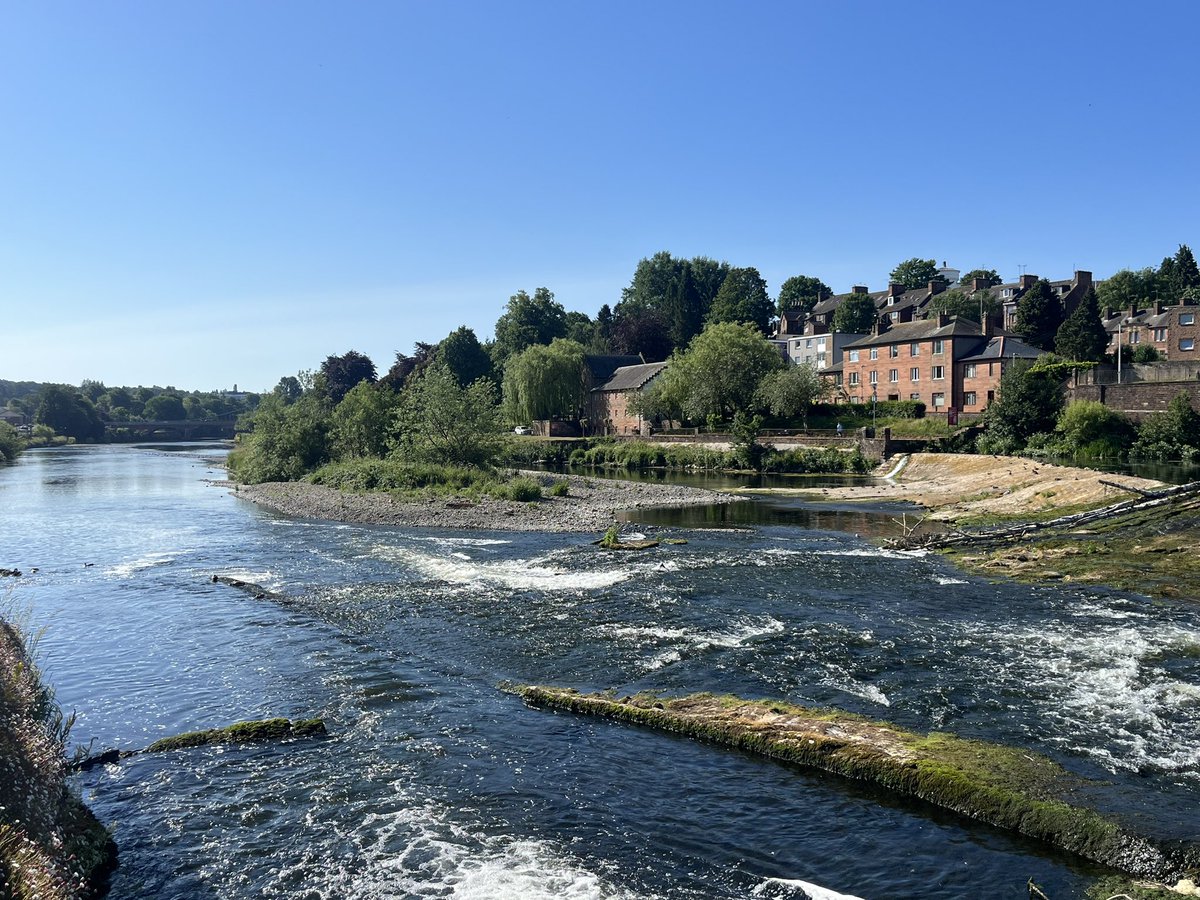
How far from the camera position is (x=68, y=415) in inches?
Answer: 6122

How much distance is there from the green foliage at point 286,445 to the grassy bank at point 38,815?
5816 centimetres

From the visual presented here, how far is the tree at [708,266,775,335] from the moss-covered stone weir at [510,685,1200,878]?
107 m

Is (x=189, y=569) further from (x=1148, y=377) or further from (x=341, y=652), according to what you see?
(x=1148, y=377)

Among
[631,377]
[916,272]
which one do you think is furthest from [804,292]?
[631,377]

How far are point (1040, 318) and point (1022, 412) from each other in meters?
26.4

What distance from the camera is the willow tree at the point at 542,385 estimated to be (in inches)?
4040

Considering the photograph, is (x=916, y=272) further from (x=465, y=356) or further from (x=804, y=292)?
(x=465, y=356)

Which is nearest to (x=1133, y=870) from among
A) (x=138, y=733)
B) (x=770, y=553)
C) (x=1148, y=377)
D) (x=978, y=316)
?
(x=138, y=733)

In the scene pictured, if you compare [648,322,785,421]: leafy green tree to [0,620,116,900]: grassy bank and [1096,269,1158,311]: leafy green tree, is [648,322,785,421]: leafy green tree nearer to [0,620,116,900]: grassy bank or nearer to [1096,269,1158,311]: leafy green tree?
[1096,269,1158,311]: leafy green tree

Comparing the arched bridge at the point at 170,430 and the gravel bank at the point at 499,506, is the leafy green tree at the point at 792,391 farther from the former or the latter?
the arched bridge at the point at 170,430

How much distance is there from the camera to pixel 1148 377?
6569cm

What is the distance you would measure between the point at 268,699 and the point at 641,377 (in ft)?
290

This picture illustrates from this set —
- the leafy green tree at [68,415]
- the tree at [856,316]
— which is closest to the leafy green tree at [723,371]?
the tree at [856,316]

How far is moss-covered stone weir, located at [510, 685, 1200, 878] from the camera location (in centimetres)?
1020
